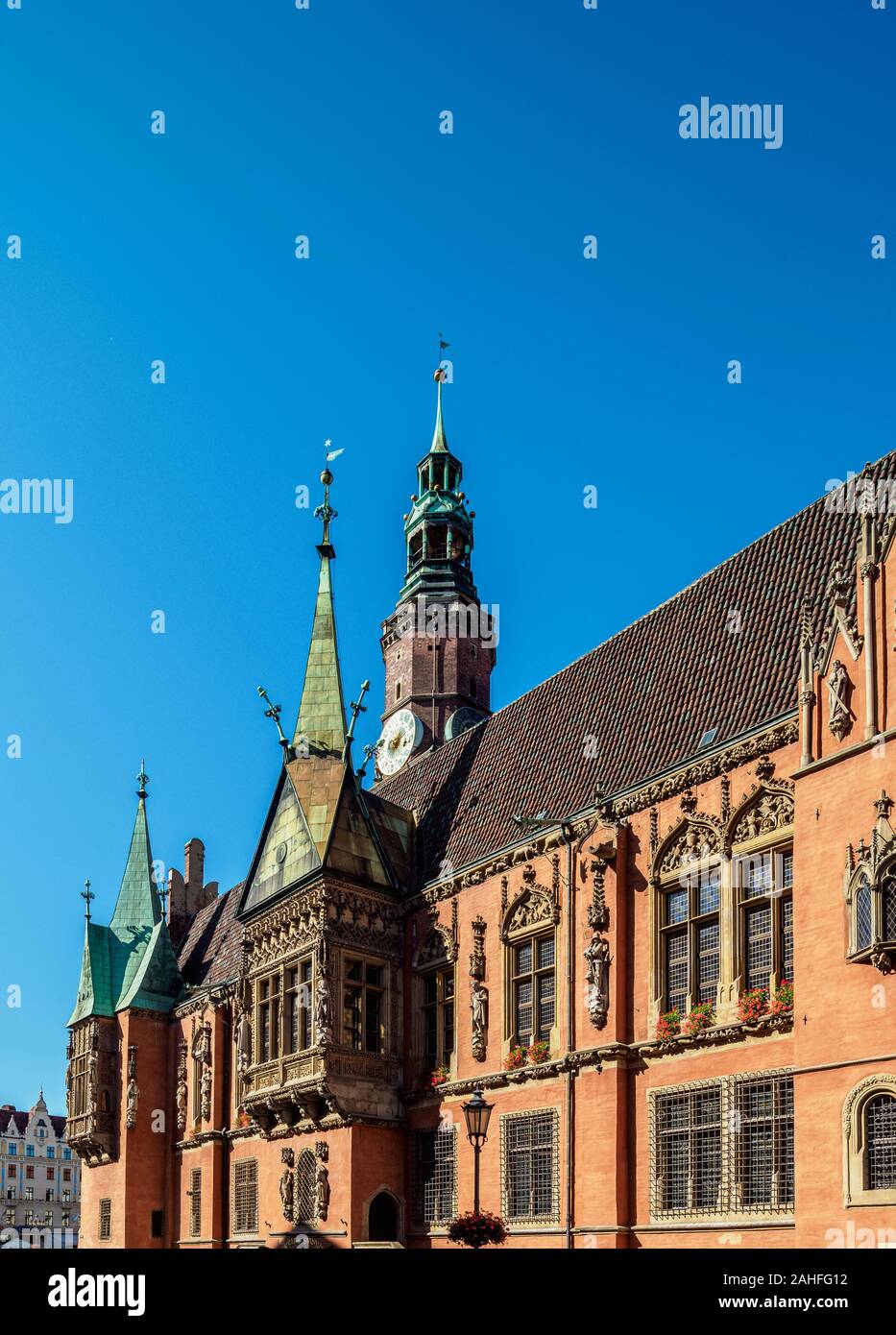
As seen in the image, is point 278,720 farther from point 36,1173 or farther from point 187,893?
point 36,1173

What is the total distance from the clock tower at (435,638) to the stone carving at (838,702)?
39082 millimetres

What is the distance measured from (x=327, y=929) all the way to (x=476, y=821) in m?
4.25

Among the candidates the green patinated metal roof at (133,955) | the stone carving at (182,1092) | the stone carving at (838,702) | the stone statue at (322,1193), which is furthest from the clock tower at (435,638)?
the stone carving at (838,702)

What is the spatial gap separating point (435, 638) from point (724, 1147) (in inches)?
1649

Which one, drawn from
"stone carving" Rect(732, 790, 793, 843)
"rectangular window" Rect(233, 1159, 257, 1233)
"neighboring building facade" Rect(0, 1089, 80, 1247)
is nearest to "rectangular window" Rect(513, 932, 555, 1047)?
"stone carving" Rect(732, 790, 793, 843)

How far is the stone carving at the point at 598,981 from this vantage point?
2600cm

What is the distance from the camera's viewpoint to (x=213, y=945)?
154 feet

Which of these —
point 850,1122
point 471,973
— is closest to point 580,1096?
point 471,973

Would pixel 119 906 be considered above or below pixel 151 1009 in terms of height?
above

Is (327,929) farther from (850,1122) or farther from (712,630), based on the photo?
(850,1122)

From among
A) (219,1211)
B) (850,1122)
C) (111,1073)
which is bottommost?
(219,1211)

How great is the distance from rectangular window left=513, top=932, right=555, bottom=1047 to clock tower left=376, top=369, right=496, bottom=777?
103ft
